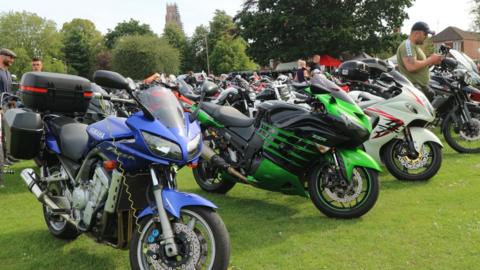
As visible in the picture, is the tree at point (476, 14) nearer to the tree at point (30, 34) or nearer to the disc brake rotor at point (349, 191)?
the disc brake rotor at point (349, 191)

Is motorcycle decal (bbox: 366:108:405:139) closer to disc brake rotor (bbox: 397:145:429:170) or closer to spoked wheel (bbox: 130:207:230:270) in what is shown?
disc brake rotor (bbox: 397:145:429:170)

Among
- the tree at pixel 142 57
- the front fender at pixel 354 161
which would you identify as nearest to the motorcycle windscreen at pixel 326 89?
the front fender at pixel 354 161

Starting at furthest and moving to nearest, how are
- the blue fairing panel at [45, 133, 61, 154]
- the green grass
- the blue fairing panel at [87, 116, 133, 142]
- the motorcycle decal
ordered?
the motorcycle decal → the blue fairing panel at [45, 133, 61, 154] → the green grass → the blue fairing panel at [87, 116, 133, 142]

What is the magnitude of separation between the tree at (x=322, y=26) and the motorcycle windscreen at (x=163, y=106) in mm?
35191

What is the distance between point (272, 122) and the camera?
188 inches

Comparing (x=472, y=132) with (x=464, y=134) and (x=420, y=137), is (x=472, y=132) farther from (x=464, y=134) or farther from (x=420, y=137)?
(x=420, y=137)

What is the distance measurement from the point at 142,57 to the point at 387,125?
2864 inches

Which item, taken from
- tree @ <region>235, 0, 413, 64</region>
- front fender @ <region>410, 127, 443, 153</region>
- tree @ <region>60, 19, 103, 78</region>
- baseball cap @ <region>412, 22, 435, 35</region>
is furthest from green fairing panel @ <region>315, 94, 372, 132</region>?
tree @ <region>60, 19, 103, 78</region>

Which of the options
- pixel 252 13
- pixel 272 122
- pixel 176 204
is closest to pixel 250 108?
pixel 272 122

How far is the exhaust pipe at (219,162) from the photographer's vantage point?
5.02 m

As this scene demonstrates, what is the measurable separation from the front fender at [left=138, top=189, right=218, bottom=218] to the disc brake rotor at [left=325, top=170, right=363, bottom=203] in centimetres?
189

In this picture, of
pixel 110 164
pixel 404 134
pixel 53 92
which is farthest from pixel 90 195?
pixel 404 134

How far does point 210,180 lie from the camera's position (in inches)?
232

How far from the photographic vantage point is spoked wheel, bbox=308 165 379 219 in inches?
170
